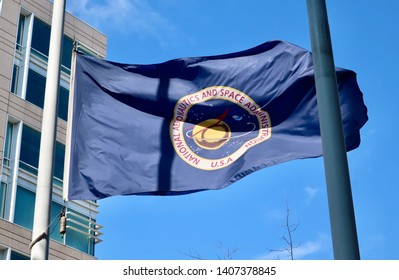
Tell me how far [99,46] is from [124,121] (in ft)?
64.3

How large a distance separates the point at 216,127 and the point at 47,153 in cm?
331

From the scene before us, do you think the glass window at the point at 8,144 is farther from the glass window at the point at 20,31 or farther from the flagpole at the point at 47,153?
the flagpole at the point at 47,153

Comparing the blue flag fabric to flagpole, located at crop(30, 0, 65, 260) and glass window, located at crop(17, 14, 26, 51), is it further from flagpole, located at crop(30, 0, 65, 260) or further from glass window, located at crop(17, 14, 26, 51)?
glass window, located at crop(17, 14, 26, 51)

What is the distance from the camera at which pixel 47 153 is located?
10.3 m

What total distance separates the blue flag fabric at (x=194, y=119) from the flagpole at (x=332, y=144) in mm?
4791

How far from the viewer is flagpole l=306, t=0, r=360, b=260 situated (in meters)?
6.25

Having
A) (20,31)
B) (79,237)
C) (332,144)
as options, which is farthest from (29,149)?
(332,144)

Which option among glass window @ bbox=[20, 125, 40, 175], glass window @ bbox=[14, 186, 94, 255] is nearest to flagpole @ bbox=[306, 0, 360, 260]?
glass window @ bbox=[14, 186, 94, 255]

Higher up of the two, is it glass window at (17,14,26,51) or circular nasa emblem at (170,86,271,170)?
glass window at (17,14,26,51)

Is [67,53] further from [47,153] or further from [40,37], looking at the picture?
[47,153]

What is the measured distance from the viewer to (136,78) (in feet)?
43.5

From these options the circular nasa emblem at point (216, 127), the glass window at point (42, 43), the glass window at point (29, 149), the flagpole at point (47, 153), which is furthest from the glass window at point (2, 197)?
the flagpole at point (47, 153)

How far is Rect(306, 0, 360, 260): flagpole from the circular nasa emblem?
16.4 ft
